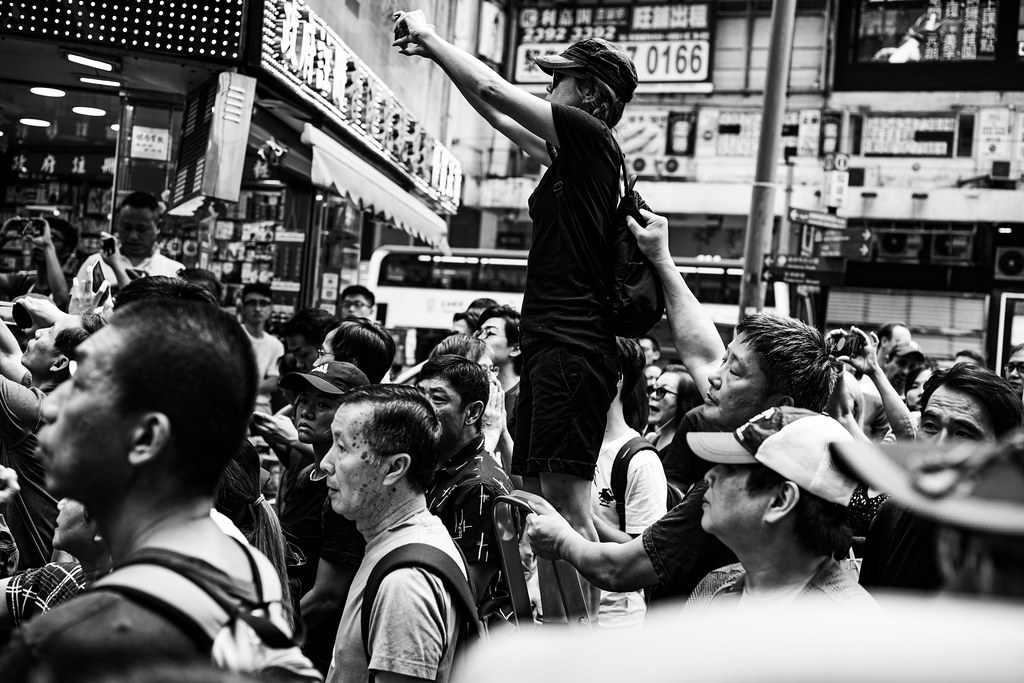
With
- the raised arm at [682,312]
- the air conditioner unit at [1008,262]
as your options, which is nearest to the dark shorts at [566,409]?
the raised arm at [682,312]

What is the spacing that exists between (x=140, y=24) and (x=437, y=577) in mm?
6840

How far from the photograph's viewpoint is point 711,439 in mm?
3139

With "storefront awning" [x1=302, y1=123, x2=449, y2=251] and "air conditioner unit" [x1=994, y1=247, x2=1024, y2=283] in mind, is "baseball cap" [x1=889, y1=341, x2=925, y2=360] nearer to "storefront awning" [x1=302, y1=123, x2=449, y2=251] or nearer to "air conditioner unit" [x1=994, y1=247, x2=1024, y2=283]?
"storefront awning" [x1=302, y1=123, x2=449, y2=251]

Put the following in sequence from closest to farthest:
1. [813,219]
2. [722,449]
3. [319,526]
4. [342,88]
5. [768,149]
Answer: [722,449] → [319,526] → [342,88] → [768,149] → [813,219]

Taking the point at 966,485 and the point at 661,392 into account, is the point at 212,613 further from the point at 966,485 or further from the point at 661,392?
the point at 661,392

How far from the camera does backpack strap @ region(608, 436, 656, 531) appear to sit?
498 centimetres

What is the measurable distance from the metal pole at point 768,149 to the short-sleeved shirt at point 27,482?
31.3 ft

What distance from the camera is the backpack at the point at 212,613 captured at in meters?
1.77

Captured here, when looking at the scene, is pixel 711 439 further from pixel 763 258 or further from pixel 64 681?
pixel 763 258

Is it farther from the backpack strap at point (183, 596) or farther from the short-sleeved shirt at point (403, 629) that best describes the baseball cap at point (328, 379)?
the backpack strap at point (183, 596)

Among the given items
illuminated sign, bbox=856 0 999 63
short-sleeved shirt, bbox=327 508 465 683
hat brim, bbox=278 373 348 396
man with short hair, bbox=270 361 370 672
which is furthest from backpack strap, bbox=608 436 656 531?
illuminated sign, bbox=856 0 999 63

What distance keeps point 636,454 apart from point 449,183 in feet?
46.1

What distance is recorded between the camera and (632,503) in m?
4.95

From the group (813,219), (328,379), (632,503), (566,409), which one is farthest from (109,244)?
(813,219)
